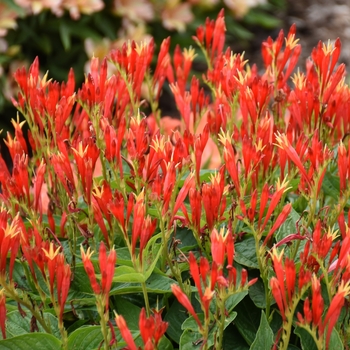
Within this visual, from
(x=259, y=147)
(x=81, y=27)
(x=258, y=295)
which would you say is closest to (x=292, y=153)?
(x=259, y=147)

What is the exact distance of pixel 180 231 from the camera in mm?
1757

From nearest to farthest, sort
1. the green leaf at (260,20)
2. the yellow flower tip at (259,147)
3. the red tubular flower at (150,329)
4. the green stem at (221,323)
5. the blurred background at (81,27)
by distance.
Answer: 1. the red tubular flower at (150,329)
2. the green stem at (221,323)
3. the yellow flower tip at (259,147)
4. the blurred background at (81,27)
5. the green leaf at (260,20)

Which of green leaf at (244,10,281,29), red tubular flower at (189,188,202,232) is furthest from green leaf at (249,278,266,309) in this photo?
green leaf at (244,10,281,29)

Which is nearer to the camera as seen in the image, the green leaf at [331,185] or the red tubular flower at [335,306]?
the red tubular flower at [335,306]

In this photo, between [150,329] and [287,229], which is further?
[287,229]

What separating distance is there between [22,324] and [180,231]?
1.44ft

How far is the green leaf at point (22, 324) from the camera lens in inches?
60.4

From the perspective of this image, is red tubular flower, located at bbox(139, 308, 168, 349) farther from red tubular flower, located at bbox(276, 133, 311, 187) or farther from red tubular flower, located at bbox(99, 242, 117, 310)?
red tubular flower, located at bbox(276, 133, 311, 187)

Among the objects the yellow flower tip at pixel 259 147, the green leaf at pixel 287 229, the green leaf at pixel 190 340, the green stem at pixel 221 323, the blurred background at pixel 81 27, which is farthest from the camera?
the blurred background at pixel 81 27

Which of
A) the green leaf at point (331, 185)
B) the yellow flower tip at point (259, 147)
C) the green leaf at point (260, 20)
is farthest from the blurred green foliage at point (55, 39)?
the yellow flower tip at point (259, 147)

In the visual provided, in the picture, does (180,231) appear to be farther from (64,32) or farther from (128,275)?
(64,32)

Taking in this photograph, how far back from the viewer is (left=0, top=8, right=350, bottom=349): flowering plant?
4.43 ft

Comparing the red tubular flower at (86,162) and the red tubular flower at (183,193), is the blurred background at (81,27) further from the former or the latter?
the red tubular flower at (183,193)

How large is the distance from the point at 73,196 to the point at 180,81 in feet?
1.97
